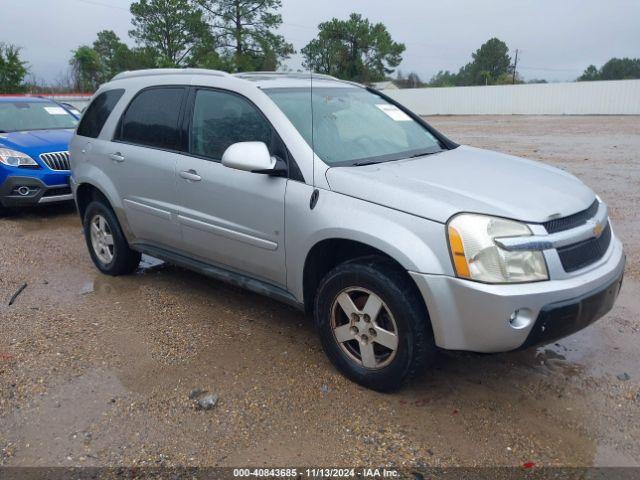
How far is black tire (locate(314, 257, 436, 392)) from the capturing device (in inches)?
120

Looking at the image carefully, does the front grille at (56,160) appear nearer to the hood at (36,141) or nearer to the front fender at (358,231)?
the hood at (36,141)

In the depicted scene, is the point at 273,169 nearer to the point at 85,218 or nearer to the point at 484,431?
the point at 484,431

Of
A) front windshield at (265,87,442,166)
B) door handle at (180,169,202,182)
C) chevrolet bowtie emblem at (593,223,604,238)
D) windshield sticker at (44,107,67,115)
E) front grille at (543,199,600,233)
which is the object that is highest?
front windshield at (265,87,442,166)

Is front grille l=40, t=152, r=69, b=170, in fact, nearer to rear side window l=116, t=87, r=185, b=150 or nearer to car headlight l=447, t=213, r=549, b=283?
rear side window l=116, t=87, r=185, b=150

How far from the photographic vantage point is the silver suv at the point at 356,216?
288 cm

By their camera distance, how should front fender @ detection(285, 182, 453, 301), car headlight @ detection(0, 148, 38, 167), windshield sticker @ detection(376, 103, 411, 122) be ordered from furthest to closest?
1. car headlight @ detection(0, 148, 38, 167)
2. windshield sticker @ detection(376, 103, 411, 122)
3. front fender @ detection(285, 182, 453, 301)

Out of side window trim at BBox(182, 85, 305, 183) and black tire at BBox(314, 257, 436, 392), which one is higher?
side window trim at BBox(182, 85, 305, 183)

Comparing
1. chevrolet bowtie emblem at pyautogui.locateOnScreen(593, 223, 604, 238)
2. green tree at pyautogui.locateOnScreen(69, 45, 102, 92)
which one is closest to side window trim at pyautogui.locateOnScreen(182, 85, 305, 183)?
chevrolet bowtie emblem at pyautogui.locateOnScreen(593, 223, 604, 238)

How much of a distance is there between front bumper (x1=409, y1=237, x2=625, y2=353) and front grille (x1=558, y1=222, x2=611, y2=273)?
2.3 inches

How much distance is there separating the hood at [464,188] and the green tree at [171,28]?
173 ft

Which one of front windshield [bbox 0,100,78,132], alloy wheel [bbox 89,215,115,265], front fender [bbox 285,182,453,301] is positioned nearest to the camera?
front fender [bbox 285,182,453,301]

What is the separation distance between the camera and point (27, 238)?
700 centimetres

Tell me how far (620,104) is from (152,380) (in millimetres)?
41649

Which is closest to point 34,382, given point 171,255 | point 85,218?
point 171,255
